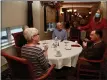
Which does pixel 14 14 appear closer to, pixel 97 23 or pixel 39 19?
pixel 39 19

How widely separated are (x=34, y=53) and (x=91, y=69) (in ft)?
3.03

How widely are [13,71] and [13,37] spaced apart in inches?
56.4

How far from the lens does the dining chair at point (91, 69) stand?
192cm

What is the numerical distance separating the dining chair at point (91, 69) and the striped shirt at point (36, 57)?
670 millimetres

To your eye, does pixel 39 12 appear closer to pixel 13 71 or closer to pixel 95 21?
pixel 95 21

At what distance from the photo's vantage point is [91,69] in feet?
6.59

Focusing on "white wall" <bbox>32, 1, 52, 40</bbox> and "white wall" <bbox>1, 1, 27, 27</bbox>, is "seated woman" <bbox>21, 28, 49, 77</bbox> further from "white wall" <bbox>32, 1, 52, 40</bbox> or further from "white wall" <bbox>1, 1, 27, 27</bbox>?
"white wall" <bbox>32, 1, 52, 40</bbox>

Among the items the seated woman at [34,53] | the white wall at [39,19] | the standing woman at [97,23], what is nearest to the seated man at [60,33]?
the white wall at [39,19]

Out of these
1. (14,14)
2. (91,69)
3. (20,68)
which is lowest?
(91,69)

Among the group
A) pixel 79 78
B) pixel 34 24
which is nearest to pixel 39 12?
pixel 34 24

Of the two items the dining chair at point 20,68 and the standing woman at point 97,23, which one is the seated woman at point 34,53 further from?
the standing woman at point 97,23

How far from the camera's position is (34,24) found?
11.3ft

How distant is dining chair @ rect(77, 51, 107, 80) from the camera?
192cm

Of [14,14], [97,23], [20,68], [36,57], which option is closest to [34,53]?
[36,57]
